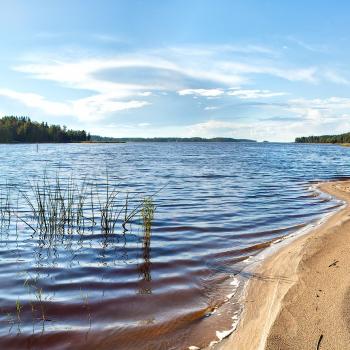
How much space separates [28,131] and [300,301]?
161m

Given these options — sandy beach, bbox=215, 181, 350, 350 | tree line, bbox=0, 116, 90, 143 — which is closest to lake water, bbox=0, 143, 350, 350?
sandy beach, bbox=215, 181, 350, 350

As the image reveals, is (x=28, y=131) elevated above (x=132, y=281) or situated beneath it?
elevated above

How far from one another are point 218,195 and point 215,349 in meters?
14.4

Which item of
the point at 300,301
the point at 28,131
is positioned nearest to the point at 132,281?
the point at 300,301

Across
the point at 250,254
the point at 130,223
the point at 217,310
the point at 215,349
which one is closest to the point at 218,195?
the point at 130,223

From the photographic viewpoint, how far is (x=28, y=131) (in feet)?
502

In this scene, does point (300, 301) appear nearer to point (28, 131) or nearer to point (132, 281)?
point (132, 281)

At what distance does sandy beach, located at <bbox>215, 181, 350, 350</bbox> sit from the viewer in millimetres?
4238

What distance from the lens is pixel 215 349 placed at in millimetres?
4664

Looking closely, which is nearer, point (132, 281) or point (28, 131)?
point (132, 281)

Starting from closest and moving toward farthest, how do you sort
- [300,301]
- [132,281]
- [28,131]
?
[300,301] < [132,281] < [28,131]

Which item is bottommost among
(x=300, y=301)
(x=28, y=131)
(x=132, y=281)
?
(x=132, y=281)

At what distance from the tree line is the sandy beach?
5894 inches

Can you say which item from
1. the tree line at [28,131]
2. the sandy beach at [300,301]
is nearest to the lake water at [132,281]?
the sandy beach at [300,301]
